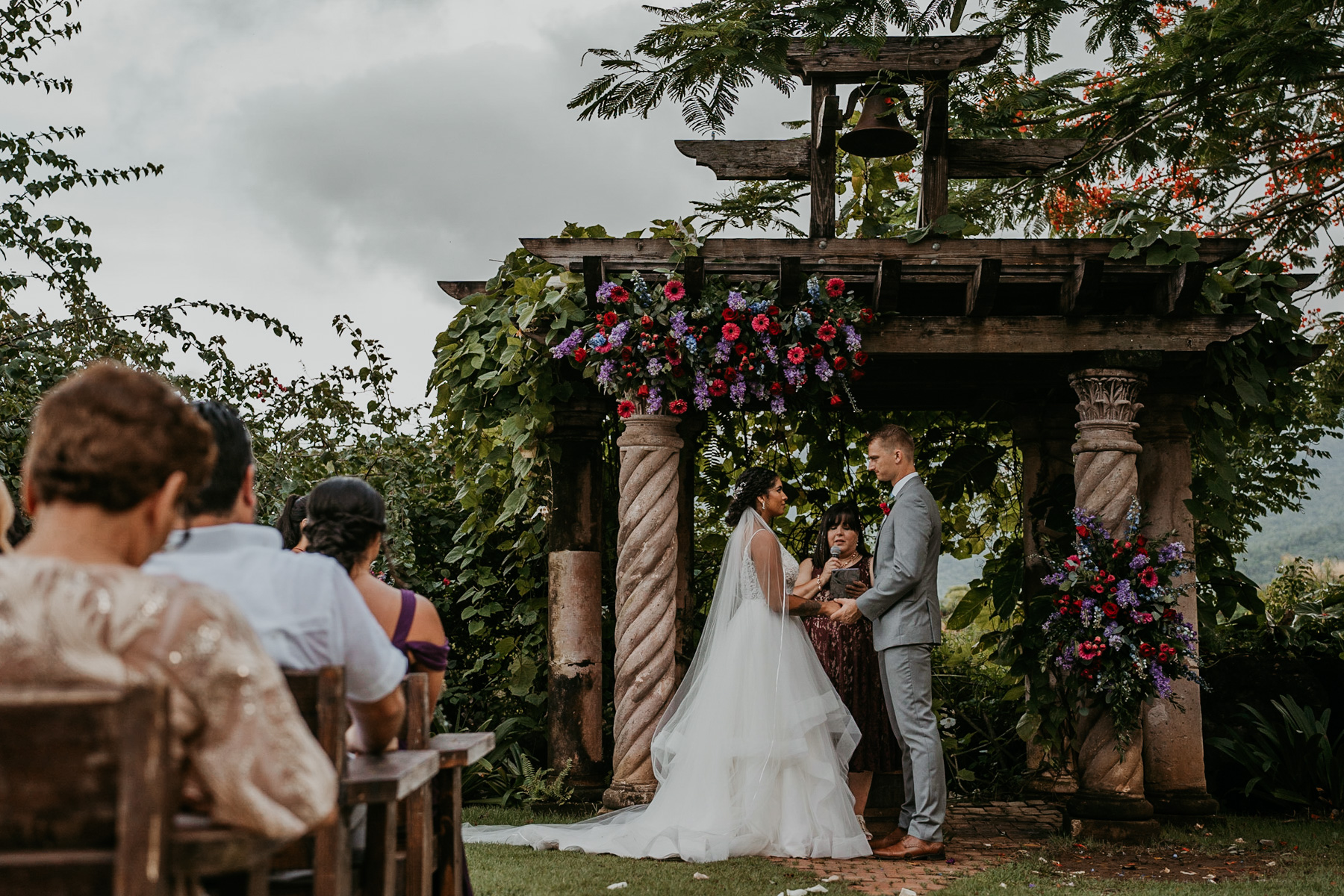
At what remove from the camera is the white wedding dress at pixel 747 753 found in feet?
18.5

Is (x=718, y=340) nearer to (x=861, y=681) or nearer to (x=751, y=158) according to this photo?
(x=751, y=158)

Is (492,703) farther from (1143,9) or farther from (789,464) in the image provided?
(1143,9)

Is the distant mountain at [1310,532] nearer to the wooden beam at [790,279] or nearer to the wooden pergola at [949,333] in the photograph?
the wooden pergola at [949,333]

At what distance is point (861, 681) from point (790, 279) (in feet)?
7.39

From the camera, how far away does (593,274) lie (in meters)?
6.27

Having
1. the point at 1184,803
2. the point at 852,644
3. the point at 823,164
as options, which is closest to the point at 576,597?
the point at 852,644

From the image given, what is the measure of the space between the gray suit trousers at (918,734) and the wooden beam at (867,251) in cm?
206

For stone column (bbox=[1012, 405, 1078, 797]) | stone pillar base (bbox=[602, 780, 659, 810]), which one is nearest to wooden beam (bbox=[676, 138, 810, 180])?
stone column (bbox=[1012, 405, 1078, 797])

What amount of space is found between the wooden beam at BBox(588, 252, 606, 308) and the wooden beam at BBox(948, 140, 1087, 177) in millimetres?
2178

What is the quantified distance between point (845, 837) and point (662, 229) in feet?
10.9

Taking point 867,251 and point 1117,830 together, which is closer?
point 1117,830

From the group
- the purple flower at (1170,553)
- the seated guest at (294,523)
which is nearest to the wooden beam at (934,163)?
the purple flower at (1170,553)

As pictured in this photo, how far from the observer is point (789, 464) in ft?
29.6

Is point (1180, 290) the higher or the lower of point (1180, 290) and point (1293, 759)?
the higher
